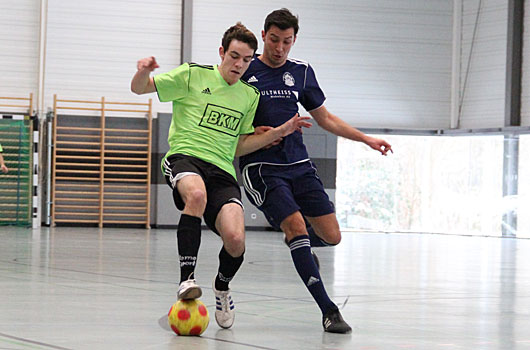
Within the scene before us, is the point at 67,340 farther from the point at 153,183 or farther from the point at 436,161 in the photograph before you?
the point at 436,161

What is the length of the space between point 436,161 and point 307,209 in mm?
17487

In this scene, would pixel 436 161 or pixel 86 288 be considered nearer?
pixel 86 288

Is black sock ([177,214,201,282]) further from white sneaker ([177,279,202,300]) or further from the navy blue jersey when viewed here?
the navy blue jersey

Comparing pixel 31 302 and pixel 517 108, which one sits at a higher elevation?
pixel 517 108

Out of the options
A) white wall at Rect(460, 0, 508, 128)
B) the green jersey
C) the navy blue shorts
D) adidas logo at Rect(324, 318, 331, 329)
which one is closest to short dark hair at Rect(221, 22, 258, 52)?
the green jersey

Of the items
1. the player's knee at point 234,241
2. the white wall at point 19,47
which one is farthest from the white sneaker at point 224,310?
the white wall at point 19,47

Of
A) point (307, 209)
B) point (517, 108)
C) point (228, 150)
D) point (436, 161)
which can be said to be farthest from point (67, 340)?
point (436, 161)

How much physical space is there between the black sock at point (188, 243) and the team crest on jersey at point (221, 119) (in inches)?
24.7

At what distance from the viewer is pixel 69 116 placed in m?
18.7

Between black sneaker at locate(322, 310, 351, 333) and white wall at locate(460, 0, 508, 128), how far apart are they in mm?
16370

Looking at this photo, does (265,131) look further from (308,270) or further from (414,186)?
(414,186)

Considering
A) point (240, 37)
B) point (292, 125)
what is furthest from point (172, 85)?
point (292, 125)

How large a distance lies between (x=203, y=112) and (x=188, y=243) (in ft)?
2.69

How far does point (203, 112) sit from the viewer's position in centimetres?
457
